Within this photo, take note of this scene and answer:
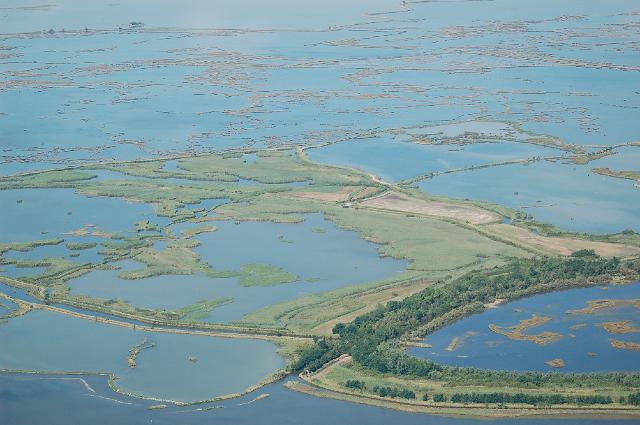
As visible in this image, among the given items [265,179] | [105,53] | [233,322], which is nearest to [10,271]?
[233,322]

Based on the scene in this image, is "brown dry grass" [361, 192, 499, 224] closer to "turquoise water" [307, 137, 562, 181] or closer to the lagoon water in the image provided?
"turquoise water" [307, 137, 562, 181]

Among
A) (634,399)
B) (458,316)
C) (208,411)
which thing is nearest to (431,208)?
(458,316)

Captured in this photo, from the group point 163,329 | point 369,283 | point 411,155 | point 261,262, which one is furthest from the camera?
point 411,155

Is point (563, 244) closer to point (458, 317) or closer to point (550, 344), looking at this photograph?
A: point (458, 317)

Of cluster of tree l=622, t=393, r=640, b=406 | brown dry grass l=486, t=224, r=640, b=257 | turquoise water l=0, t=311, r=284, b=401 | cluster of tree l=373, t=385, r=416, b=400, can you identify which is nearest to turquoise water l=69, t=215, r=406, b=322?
turquoise water l=0, t=311, r=284, b=401

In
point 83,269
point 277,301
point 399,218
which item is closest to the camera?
point 277,301

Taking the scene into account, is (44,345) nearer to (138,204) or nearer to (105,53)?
(138,204)
